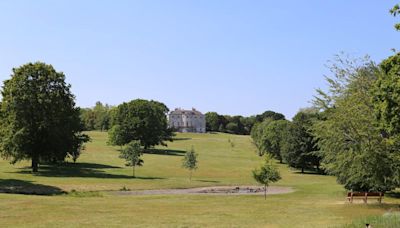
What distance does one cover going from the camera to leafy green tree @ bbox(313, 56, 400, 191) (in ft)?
102

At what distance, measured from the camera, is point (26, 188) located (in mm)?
48812

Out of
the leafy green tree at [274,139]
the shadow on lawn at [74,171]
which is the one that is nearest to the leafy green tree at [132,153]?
the shadow on lawn at [74,171]

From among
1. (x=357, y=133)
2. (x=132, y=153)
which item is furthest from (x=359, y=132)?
(x=132, y=153)

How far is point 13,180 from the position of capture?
54.2 metres

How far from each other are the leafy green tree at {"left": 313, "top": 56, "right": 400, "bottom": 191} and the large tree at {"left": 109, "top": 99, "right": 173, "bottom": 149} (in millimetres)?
75941

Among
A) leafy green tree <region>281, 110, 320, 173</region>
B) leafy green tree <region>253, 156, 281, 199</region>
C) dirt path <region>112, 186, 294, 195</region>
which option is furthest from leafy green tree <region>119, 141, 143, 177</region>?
leafy green tree <region>281, 110, 320, 173</region>

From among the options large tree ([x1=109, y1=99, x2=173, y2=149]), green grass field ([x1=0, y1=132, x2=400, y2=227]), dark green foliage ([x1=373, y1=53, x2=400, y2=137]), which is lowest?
green grass field ([x1=0, y1=132, x2=400, y2=227])

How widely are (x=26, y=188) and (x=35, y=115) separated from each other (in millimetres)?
17833

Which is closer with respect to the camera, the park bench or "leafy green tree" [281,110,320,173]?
the park bench

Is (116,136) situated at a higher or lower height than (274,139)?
higher

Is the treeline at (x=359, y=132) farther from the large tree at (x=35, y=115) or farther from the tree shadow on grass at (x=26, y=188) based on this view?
the large tree at (x=35, y=115)

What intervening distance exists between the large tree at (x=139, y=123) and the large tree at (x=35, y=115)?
135ft

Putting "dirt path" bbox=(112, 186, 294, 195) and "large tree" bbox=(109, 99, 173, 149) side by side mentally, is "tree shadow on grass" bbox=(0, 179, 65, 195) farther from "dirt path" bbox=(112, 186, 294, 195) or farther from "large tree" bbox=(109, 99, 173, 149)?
"large tree" bbox=(109, 99, 173, 149)

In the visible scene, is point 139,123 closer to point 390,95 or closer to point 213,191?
point 213,191
